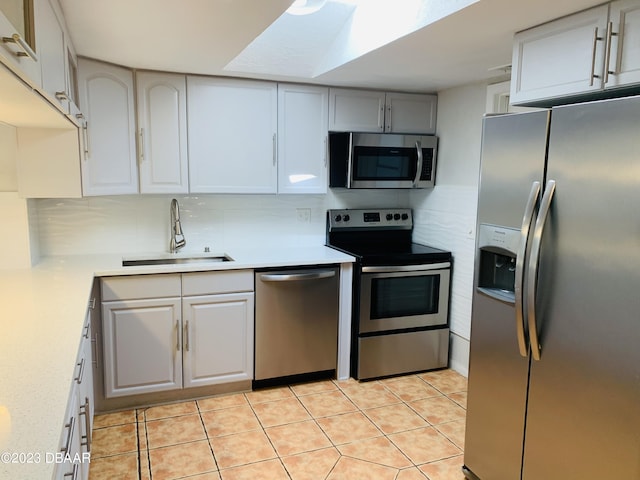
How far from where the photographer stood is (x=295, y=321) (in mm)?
3211

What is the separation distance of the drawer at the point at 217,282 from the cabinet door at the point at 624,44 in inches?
85.1

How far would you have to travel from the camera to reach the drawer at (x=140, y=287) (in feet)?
9.14

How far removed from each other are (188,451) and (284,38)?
2.42 meters

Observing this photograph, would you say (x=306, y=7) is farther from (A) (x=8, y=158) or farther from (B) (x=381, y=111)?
(A) (x=8, y=158)

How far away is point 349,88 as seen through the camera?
11.5ft

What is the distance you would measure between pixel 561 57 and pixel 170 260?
2.57 metres

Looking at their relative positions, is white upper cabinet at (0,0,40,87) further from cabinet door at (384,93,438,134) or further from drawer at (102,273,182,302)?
cabinet door at (384,93,438,134)

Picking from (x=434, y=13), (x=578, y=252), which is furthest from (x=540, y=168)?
(x=434, y=13)

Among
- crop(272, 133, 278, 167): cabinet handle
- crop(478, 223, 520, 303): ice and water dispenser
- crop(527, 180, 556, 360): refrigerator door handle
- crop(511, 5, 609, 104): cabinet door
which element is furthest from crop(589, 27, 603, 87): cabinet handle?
crop(272, 133, 278, 167): cabinet handle

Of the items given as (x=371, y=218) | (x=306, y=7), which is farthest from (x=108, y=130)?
(x=371, y=218)

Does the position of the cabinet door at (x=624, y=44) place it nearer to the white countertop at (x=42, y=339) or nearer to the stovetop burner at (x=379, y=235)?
the stovetop burner at (x=379, y=235)

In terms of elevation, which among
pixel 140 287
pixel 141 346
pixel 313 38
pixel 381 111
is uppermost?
pixel 313 38

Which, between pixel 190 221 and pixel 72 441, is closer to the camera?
pixel 72 441

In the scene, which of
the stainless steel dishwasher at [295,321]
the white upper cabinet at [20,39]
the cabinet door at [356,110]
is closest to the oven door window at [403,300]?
the stainless steel dishwasher at [295,321]
